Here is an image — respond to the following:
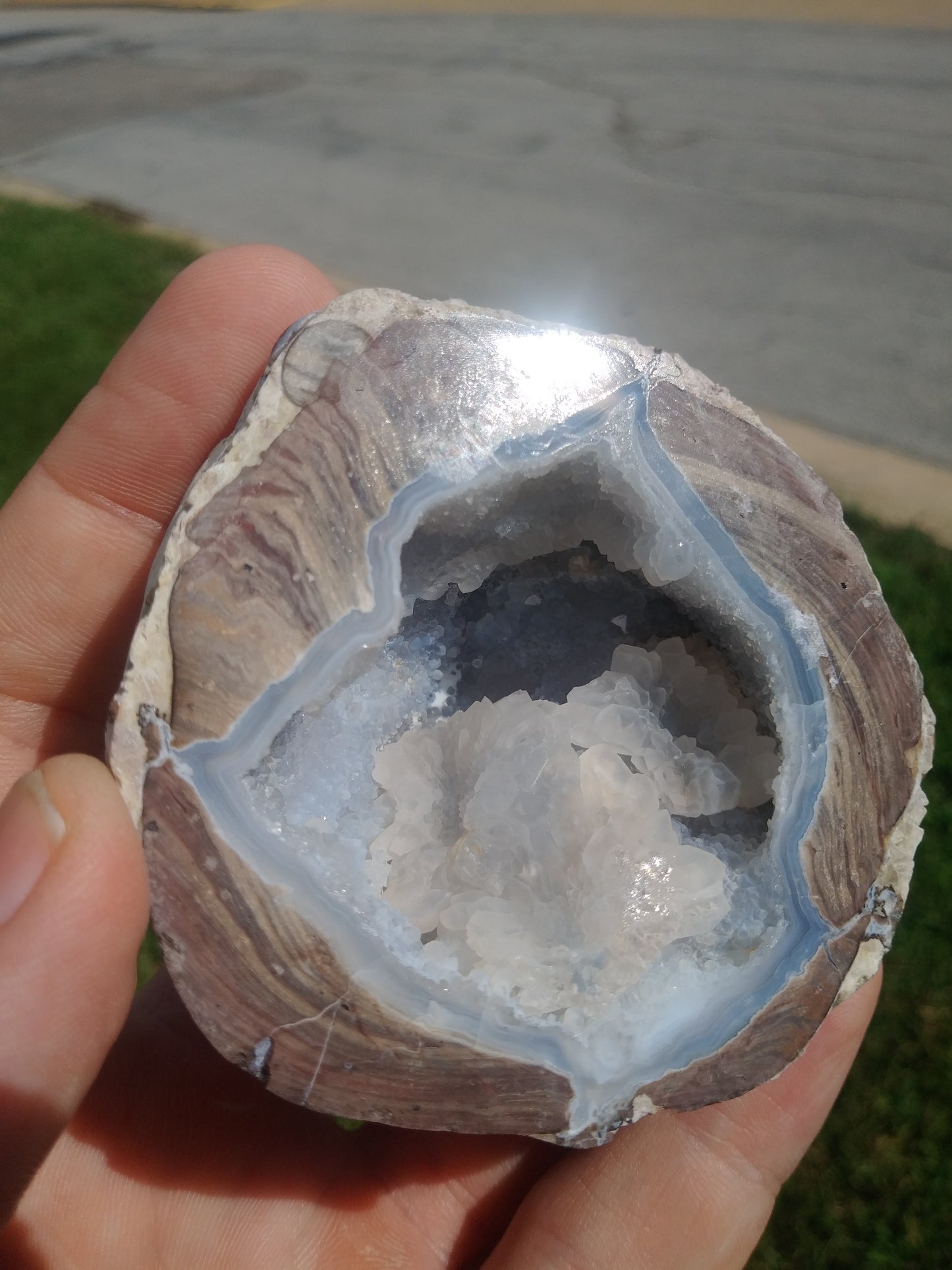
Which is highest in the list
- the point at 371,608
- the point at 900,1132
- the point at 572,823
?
the point at 371,608

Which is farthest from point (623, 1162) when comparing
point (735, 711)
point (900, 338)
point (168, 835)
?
point (900, 338)

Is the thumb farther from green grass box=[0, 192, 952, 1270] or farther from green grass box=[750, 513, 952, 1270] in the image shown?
green grass box=[750, 513, 952, 1270]

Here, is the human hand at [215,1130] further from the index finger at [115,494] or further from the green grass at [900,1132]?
the green grass at [900,1132]

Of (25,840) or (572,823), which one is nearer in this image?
(25,840)

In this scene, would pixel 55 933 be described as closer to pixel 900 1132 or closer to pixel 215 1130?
pixel 215 1130

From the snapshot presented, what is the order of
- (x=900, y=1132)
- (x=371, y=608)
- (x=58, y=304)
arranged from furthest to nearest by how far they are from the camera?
(x=58, y=304)
(x=900, y=1132)
(x=371, y=608)

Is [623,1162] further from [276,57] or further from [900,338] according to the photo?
[276,57]

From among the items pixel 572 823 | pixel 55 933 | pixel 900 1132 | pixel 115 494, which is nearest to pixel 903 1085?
pixel 900 1132
